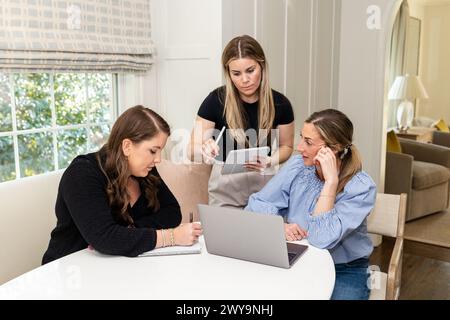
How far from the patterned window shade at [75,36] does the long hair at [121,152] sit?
2.21 feet

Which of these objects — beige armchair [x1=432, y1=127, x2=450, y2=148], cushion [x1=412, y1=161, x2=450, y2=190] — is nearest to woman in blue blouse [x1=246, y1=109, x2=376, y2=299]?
cushion [x1=412, y1=161, x2=450, y2=190]

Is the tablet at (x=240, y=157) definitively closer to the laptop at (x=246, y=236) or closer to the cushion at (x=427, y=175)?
the laptop at (x=246, y=236)

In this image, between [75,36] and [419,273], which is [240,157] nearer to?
[75,36]

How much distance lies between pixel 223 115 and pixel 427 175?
269cm

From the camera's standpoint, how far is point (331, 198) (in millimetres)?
1799

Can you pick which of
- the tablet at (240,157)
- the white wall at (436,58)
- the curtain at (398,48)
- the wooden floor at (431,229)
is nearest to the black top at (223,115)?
the tablet at (240,157)

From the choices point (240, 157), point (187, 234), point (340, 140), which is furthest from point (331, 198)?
point (187, 234)

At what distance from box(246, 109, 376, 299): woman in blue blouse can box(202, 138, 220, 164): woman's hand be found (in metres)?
0.29

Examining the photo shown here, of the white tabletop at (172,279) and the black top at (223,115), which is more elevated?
the black top at (223,115)

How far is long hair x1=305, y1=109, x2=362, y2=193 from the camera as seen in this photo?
1862 mm

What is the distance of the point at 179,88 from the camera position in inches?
112

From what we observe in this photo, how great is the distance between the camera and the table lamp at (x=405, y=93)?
5715 millimetres

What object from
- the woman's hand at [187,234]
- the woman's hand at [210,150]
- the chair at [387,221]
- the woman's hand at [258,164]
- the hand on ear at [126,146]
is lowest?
the chair at [387,221]

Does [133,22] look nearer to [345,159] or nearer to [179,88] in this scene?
→ [179,88]
